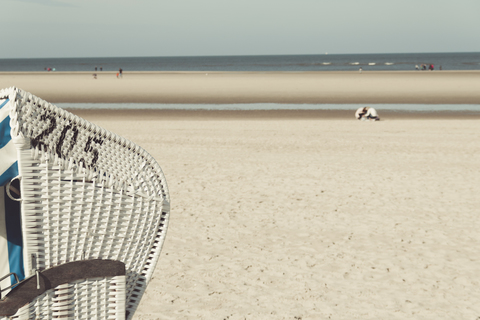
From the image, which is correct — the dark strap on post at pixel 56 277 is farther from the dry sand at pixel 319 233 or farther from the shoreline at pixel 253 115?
the shoreline at pixel 253 115

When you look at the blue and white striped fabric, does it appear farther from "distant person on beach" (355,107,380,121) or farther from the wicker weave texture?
"distant person on beach" (355,107,380,121)

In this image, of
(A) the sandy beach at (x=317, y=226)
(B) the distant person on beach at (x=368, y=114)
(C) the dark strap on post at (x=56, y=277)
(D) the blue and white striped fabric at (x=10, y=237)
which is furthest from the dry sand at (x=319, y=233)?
(B) the distant person on beach at (x=368, y=114)

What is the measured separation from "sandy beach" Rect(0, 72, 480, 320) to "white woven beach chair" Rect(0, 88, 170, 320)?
1927 mm

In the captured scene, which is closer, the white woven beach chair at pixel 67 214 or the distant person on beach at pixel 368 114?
the white woven beach chair at pixel 67 214

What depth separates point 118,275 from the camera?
2.30 metres

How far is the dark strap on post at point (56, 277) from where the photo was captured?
200 centimetres

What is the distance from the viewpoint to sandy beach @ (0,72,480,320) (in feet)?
14.3

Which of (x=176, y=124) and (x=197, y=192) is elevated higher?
(x=176, y=124)

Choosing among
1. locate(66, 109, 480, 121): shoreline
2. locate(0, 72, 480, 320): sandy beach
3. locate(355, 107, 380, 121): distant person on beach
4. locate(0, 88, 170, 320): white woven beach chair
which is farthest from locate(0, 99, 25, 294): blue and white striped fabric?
locate(66, 109, 480, 121): shoreline

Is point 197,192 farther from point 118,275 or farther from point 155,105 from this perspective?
point 155,105

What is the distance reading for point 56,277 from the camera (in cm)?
209

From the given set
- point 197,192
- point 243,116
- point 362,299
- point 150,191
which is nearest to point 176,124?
point 243,116

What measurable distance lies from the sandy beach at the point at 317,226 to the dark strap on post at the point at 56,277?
1.96 m

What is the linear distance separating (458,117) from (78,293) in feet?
68.5
